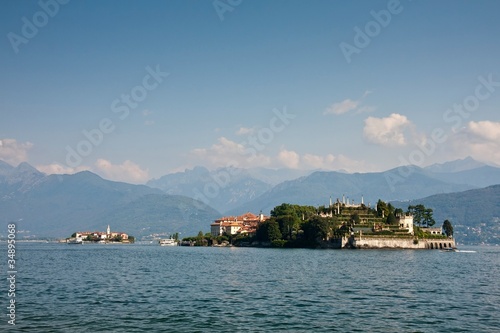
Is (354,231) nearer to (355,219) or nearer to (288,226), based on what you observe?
(355,219)

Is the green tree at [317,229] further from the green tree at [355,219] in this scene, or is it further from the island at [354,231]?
the green tree at [355,219]

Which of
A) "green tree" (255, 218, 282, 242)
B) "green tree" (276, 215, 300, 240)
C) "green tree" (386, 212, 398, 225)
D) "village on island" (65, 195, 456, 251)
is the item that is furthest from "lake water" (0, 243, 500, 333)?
"green tree" (255, 218, 282, 242)

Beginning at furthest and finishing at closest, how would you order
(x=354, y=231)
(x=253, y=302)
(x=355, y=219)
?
1. (x=355, y=219)
2. (x=354, y=231)
3. (x=253, y=302)

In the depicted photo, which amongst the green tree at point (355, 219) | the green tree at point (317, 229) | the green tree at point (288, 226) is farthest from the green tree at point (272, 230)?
the green tree at point (355, 219)

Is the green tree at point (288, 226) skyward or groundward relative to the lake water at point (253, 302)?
skyward

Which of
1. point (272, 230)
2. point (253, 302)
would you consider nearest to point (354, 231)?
point (272, 230)

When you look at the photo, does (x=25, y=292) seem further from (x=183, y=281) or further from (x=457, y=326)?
(x=457, y=326)

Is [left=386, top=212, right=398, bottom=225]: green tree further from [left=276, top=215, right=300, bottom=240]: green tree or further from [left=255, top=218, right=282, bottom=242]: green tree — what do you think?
[left=255, top=218, right=282, bottom=242]: green tree

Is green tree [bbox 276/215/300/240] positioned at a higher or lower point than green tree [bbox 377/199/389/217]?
lower

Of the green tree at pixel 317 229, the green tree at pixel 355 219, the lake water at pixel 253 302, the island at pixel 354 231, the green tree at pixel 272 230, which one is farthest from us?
the green tree at pixel 272 230

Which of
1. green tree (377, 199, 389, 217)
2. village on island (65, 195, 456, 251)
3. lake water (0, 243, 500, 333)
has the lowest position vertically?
lake water (0, 243, 500, 333)

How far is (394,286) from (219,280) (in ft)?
67.4

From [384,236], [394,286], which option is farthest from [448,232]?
[394,286]

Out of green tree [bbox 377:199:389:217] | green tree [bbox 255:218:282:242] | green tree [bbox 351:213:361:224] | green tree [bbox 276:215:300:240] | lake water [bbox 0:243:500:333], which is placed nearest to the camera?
lake water [bbox 0:243:500:333]
